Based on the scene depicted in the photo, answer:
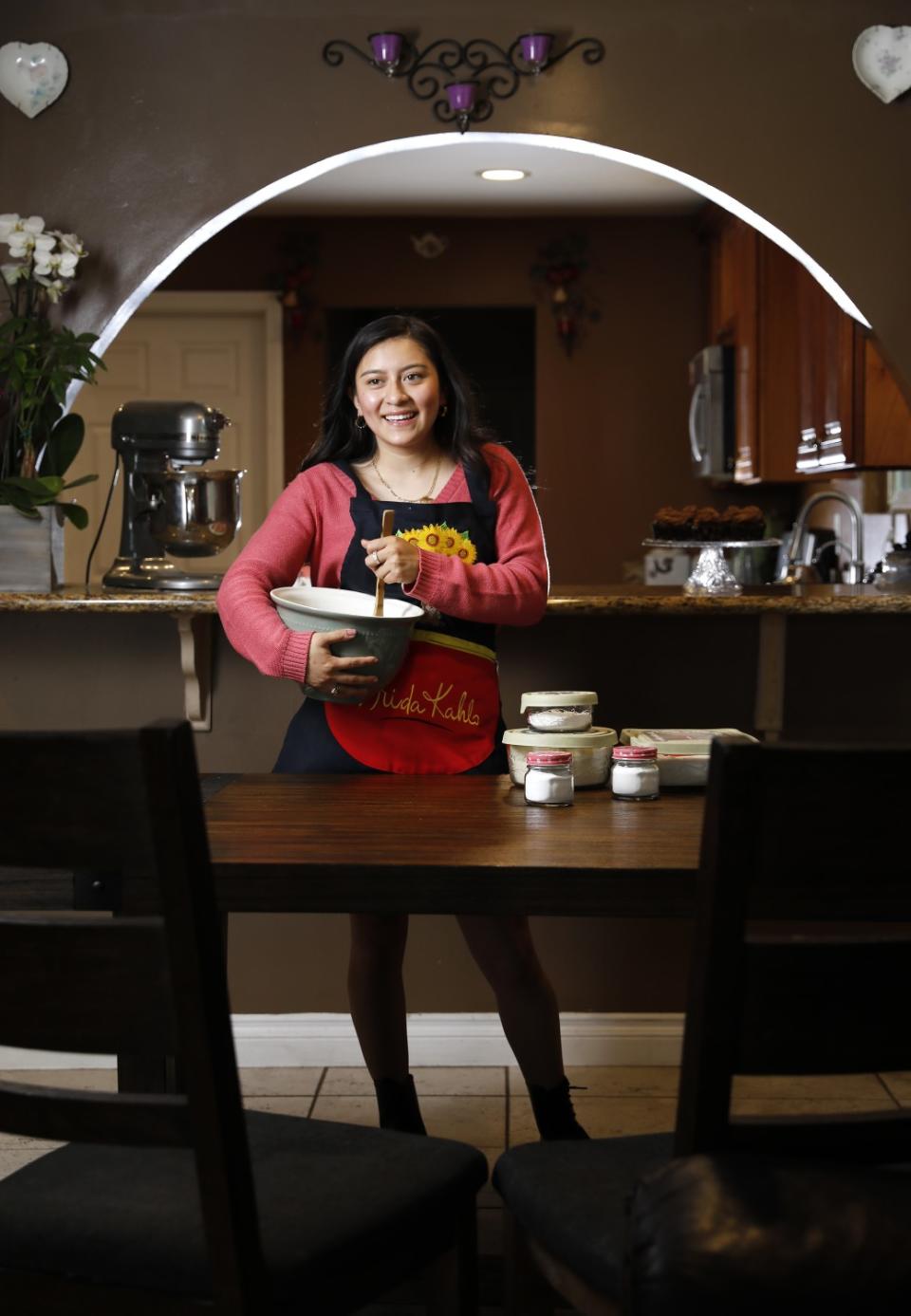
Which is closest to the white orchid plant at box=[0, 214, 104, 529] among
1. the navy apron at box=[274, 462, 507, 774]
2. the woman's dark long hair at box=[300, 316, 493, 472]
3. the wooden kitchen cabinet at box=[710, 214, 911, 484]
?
the woman's dark long hair at box=[300, 316, 493, 472]

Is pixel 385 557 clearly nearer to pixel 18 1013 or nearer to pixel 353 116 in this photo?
pixel 18 1013

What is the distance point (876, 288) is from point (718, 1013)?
7.62ft

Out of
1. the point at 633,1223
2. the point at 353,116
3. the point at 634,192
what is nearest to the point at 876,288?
the point at 353,116

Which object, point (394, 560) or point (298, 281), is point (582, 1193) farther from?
point (298, 281)

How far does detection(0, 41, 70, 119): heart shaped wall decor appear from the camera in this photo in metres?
2.97

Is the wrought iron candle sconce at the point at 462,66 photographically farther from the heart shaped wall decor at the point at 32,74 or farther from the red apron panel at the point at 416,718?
the red apron panel at the point at 416,718

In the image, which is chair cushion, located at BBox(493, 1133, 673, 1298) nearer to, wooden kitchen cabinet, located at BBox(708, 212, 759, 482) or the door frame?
wooden kitchen cabinet, located at BBox(708, 212, 759, 482)

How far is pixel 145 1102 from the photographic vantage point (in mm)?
1151

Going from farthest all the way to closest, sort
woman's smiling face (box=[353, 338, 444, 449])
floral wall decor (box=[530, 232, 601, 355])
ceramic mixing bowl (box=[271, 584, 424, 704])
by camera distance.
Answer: floral wall decor (box=[530, 232, 601, 355])
woman's smiling face (box=[353, 338, 444, 449])
ceramic mixing bowl (box=[271, 584, 424, 704])

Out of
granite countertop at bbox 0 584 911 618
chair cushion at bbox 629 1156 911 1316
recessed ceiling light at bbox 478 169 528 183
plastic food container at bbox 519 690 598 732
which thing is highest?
recessed ceiling light at bbox 478 169 528 183

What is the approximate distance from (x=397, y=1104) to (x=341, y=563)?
2.75ft

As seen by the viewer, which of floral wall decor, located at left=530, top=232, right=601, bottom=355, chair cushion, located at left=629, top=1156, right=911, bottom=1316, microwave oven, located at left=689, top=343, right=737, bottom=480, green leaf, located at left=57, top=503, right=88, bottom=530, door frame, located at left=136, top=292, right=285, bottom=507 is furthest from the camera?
floral wall decor, located at left=530, top=232, right=601, bottom=355

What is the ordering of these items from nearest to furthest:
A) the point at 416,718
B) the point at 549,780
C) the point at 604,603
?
the point at 549,780, the point at 416,718, the point at 604,603

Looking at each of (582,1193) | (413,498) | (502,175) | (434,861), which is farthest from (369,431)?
(502,175)
